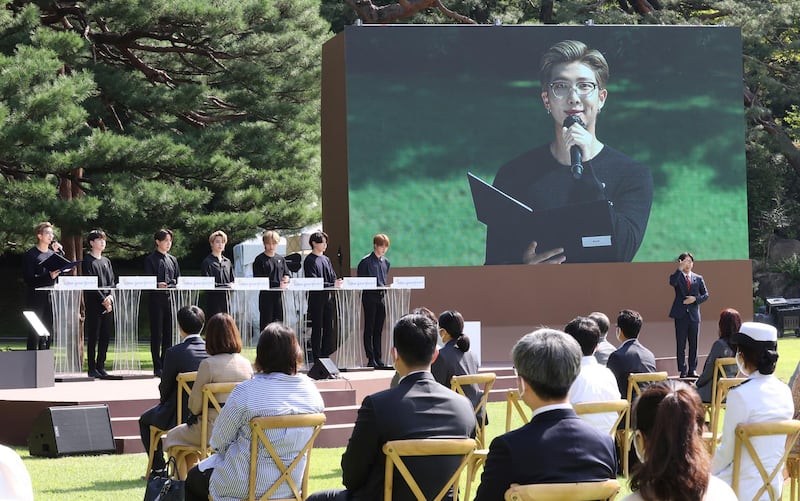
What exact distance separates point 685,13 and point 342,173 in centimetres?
1409

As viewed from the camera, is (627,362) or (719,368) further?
(719,368)

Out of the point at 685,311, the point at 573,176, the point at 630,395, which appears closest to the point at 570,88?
the point at 573,176

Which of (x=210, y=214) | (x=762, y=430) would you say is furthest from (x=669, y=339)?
(x=762, y=430)

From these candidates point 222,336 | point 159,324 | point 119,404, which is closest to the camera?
point 222,336

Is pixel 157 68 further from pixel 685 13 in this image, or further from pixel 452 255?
pixel 685 13

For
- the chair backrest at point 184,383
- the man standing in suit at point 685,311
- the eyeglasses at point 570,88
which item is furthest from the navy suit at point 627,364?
the eyeglasses at point 570,88

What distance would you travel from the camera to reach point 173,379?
6.47m

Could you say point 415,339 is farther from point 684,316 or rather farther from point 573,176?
point 573,176

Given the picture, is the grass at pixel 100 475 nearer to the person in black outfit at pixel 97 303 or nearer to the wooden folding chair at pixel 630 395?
the wooden folding chair at pixel 630 395

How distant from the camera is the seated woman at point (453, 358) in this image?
676 cm

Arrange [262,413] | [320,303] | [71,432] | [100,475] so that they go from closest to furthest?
[262,413] < [100,475] < [71,432] < [320,303]

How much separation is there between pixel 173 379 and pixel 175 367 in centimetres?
9

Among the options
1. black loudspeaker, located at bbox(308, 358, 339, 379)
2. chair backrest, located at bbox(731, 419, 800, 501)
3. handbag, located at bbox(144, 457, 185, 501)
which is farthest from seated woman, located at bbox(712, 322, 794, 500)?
black loudspeaker, located at bbox(308, 358, 339, 379)

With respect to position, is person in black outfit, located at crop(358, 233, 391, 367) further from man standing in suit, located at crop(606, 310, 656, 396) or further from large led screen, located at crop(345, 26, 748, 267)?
man standing in suit, located at crop(606, 310, 656, 396)
